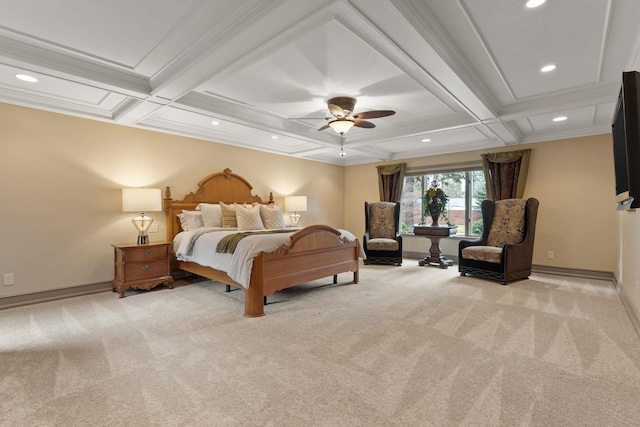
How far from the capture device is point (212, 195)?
5.32 m

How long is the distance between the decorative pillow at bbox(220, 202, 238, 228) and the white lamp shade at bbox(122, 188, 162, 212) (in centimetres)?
107

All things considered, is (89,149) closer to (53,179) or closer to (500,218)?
(53,179)

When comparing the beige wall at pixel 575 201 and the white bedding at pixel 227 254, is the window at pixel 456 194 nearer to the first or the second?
the beige wall at pixel 575 201

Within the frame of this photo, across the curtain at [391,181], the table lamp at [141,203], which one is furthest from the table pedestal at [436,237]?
the table lamp at [141,203]

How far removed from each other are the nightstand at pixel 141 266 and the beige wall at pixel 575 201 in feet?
20.2

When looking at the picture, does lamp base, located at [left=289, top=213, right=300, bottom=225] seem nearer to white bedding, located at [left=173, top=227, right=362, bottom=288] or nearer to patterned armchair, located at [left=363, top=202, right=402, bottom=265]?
patterned armchair, located at [left=363, top=202, right=402, bottom=265]

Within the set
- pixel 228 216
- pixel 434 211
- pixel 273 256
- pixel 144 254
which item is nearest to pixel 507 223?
pixel 434 211

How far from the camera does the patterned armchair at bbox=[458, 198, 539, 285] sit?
4520 millimetres

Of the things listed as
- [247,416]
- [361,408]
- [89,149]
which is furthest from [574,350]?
[89,149]

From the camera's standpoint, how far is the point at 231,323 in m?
2.97

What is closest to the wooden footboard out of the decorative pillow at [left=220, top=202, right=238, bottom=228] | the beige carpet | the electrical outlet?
the beige carpet

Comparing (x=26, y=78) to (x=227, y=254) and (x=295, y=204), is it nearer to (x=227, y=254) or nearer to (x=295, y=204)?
(x=227, y=254)

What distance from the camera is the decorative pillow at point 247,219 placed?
15.8 feet

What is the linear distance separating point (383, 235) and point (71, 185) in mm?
5155
